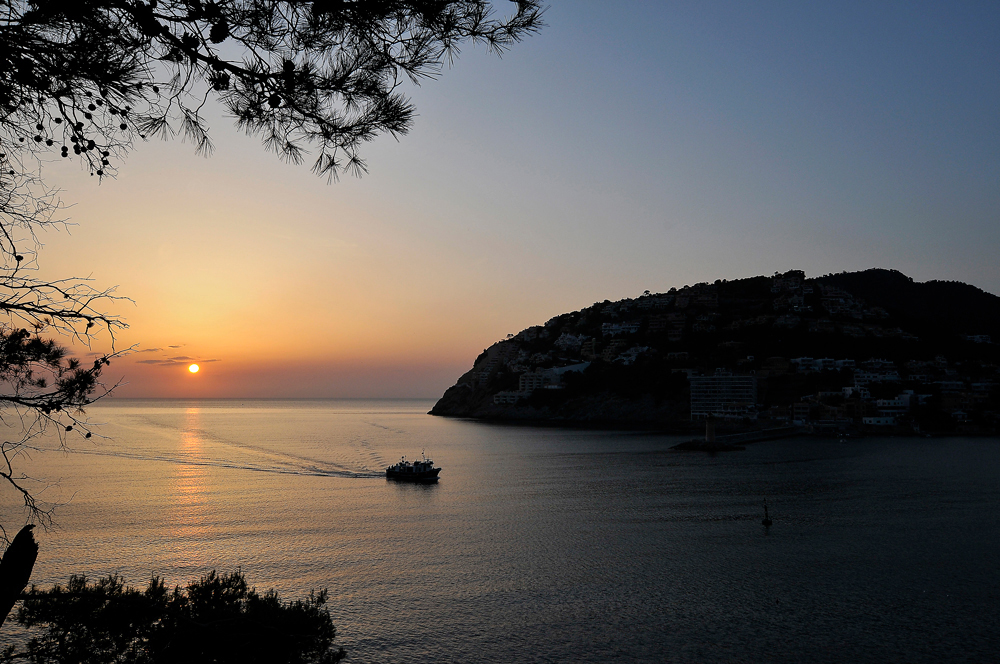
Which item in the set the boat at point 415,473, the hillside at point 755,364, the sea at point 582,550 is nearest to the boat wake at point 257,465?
the sea at point 582,550

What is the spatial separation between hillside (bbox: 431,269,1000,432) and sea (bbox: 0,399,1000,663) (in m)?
37.6

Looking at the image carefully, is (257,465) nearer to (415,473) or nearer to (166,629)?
(415,473)

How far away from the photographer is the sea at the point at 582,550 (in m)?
15.7

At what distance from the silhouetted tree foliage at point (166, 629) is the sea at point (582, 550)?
15.9 feet

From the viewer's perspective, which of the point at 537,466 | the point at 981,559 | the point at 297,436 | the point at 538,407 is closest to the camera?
the point at 981,559

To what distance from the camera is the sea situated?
15680 mm

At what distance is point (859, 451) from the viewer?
56.3 m

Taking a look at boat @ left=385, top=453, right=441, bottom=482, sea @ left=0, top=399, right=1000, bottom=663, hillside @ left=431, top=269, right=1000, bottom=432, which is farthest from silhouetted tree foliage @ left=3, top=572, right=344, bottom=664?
hillside @ left=431, top=269, right=1000, bottom=432

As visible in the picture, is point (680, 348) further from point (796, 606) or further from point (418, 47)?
point (418, 47)

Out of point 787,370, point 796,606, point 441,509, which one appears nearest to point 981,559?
point 796,606

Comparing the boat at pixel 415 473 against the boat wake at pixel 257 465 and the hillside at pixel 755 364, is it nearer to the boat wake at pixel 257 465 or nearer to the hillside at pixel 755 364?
the boat wake at pixel 257 465

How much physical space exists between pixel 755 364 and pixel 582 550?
3288 inches

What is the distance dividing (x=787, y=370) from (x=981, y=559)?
253ft

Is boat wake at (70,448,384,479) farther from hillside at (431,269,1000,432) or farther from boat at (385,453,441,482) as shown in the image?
hillside at (431,269,1000,432)
